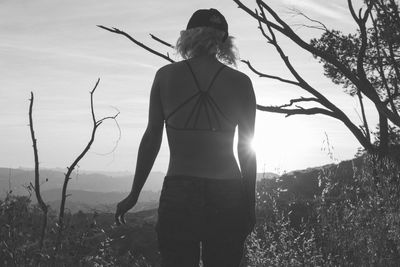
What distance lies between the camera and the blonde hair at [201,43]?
2.40m

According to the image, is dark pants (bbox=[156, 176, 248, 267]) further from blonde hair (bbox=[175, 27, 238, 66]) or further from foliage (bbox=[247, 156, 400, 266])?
foliage (bbox=[247, 156, 400, 266])

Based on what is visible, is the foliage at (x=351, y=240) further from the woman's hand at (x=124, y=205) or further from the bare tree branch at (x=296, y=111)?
the woman's hand at (x=124, y=205)

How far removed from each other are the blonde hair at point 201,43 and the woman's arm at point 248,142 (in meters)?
0.23

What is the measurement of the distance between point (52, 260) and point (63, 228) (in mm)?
297

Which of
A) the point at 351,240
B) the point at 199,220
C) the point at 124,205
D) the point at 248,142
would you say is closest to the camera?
the point at 199,220

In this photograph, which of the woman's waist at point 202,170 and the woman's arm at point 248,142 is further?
the woman's arm at point 248,142

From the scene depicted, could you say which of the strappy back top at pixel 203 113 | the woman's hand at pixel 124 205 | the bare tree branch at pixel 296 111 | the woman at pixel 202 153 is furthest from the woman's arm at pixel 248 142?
the bare tree branch at pixel 296 111

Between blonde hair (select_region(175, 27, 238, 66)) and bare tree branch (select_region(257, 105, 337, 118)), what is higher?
bare tree branch (select_region(257, 105, 337, 118))

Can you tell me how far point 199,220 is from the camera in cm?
221

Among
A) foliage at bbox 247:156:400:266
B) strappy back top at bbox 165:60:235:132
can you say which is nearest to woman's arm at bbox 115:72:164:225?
strappy back top at bbox 165:60:235:132

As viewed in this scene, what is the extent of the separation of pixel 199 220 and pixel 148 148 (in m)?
0.46

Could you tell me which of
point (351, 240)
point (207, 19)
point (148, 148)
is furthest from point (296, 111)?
point (148, 148)

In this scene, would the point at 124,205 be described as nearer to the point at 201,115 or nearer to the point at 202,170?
the point at 202,170

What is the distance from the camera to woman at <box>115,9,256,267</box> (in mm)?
2223
